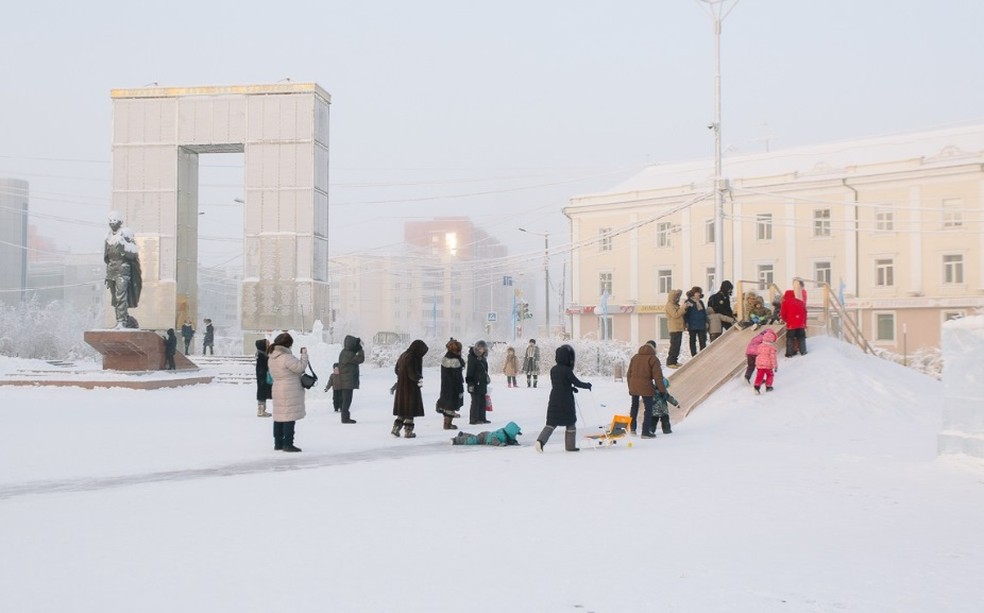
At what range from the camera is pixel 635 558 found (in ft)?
21.0

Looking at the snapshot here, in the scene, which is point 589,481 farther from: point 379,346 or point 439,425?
point 379,346

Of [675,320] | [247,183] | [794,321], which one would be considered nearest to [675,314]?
[675,320]

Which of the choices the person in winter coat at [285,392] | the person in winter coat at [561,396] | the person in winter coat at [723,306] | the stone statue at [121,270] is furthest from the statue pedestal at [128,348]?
the person in winter coat at [561,396]

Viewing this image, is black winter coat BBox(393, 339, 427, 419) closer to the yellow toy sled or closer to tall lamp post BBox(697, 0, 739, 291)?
the yellow toy sled

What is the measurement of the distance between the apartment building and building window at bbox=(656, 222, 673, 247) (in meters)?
0.10

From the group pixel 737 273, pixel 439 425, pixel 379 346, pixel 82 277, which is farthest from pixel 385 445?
pixel 82 277

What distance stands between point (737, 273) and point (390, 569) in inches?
2024

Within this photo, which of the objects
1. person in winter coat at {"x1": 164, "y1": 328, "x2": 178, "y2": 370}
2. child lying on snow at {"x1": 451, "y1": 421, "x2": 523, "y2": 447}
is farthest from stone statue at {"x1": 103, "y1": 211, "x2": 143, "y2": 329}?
child lying on snow at {"x1": 451, "y1": 421, "x2": 523, "y2": 447}

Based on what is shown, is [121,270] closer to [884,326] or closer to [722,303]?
[722,303]

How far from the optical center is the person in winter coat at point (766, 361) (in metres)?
17.0

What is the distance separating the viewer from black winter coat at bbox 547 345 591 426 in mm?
12492

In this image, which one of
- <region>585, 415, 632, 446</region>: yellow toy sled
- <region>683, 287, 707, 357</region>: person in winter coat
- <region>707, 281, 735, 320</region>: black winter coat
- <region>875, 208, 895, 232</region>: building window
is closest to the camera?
<region>585, 415, 632, 446</region>: yellow toy sled

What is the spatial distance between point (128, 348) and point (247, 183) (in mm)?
9422

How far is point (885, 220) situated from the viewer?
49.2 metres
